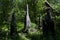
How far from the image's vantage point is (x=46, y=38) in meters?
10.3

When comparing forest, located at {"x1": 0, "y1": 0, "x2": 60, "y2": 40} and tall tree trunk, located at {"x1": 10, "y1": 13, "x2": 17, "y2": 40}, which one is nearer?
Result: forest, located at {"x1": 0, "y1": 0, "x2": 60, "y2": 40}

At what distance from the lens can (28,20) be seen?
43.3ft

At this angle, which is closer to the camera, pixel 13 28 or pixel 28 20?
pixel 13 28

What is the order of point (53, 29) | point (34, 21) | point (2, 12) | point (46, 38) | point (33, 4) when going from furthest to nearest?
point (34, 21)
point (33, 4)
point (2, 12)
point (53, 29)
point (46, 38)

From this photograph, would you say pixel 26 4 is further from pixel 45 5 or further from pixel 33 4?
pixel 45 5

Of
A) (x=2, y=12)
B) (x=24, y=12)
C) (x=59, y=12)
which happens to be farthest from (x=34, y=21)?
(x=2, y=12)

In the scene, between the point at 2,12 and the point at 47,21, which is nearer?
Result: the point at 47,21

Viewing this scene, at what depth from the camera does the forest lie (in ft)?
36.4

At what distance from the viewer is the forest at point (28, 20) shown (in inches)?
436

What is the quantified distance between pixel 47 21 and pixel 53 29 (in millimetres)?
692

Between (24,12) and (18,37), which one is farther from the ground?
(24,12)

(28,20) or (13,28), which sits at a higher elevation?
(28,20)

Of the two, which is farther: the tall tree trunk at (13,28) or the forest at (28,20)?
the tall tree trunk at (13,28)

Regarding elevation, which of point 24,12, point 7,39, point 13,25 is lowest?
point 7,39
